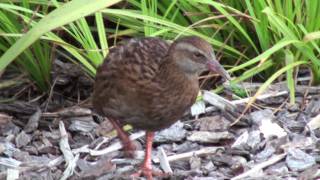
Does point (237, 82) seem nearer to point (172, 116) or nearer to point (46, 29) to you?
point (172, 116)

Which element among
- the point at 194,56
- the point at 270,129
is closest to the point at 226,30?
the point at 270,129

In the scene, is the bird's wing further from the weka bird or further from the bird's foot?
the bird's foot

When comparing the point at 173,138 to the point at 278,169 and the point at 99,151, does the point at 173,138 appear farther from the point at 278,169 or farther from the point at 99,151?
the point at 278,169

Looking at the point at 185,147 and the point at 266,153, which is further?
the point at 185,147

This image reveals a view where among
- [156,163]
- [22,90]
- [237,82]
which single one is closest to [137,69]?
[156,163]

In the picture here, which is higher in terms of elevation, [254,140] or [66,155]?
[254,140]

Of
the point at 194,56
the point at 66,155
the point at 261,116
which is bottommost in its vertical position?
the point at 66,155

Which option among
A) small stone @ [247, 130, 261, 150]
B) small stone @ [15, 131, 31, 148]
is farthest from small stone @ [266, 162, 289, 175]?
small stone @ [15, 131, 31, 148]
